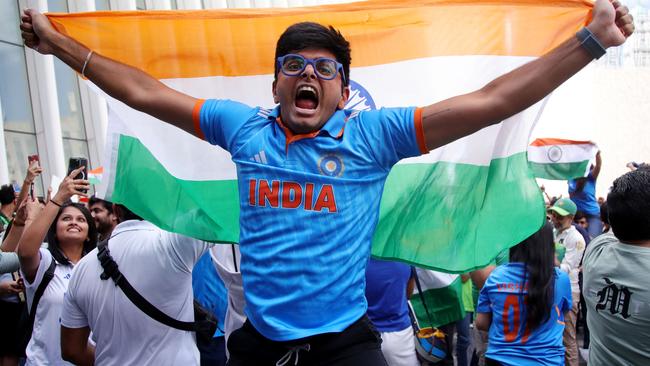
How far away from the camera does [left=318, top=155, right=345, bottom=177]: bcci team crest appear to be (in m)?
2.63

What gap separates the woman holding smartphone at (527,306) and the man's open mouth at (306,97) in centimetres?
253

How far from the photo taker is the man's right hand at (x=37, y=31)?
3043mm

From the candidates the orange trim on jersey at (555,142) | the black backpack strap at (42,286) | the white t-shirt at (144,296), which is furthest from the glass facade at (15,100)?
the white t-shirt at (144,296)

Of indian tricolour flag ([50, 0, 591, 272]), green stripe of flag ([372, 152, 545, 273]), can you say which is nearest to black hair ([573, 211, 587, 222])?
indian tricolour flag ([50, 0, 591, 272])

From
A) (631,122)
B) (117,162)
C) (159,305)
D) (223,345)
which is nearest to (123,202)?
(117,162)

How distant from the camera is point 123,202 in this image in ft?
12.9

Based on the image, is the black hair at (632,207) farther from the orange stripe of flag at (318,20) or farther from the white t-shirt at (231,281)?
the white t-shirt at (231,281)

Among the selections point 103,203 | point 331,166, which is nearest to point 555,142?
point 103,203

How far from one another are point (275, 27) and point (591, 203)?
8.26m

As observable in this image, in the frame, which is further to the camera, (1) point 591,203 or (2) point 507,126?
(1) point 591,203

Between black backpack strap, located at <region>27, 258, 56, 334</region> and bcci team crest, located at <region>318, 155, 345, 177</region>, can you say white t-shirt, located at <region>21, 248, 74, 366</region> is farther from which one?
bcci team crest, located at <region>318, 155, 345, 177</region>

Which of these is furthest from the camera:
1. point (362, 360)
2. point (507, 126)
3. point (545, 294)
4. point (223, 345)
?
point (223, 345)

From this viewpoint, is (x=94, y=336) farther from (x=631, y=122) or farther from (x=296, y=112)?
(x=631, y=122)

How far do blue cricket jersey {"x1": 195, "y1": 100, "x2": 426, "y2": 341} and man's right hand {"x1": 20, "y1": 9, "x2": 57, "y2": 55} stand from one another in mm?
941
